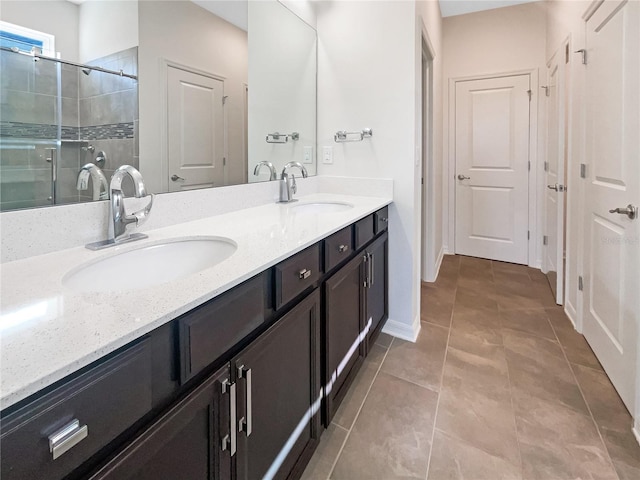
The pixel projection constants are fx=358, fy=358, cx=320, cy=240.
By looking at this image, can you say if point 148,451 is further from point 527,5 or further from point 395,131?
point 527,5

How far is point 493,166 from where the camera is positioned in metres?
3.81

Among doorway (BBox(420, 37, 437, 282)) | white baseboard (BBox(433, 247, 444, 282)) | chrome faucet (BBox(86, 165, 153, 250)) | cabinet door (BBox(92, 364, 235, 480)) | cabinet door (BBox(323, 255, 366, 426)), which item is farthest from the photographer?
white baseboard (BBox(433, 247, 444, 282))

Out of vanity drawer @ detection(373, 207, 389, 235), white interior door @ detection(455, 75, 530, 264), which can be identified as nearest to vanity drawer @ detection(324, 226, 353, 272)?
vanity drawer @ detection(373, 207, 389, 235)

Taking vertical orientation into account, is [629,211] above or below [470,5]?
below

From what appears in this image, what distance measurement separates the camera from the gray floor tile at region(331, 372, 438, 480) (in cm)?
128

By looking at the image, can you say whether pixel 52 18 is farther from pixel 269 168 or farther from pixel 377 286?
pixel 377 286

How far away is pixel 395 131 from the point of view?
6.98 feet

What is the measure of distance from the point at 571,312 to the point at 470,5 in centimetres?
300

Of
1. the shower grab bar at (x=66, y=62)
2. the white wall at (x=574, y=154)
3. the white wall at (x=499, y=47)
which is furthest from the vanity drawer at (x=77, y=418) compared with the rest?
the white wall at (x=499, y=47)

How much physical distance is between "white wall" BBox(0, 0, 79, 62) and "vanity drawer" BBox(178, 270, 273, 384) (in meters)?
0.86

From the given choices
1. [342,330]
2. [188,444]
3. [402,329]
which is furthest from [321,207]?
[188,444]

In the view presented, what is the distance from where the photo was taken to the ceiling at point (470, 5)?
342 centimetres

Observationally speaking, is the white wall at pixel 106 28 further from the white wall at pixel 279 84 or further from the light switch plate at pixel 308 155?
the light switch plate at pixel 308 155

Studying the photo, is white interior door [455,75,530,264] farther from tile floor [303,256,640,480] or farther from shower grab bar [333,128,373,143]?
shower grab bar [333,128,373,143]
